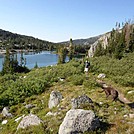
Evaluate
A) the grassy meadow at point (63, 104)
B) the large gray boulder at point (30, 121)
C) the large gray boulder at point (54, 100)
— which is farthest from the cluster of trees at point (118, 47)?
the large gray boulder at point (30, 121)

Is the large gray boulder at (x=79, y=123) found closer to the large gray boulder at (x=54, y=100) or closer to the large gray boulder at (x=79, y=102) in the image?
the large gray boulder at (x=79, y=102)

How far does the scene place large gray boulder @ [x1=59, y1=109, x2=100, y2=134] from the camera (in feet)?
33.8

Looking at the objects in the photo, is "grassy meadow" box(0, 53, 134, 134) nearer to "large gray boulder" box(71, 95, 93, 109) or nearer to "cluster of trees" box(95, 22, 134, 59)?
"large gray boulder" box(71, 95, 93, 109)

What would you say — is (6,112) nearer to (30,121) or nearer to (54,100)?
(54,100)

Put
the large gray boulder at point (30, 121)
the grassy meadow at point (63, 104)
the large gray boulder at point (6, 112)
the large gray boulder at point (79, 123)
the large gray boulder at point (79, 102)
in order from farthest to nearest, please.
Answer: the large gray boulder at point (6, 112) → the large gray boulder at point (79, 102) → the large gray boulder at point (30, 121) → the grassy meadow at point (63, 104) → the large gray boulder at point (79, 123)

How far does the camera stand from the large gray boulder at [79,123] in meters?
10.3

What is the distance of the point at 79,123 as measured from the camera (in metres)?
10.4

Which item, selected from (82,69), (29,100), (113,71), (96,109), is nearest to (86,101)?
(96,109)

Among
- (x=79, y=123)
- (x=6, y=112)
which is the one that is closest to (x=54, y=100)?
(x=6, y=112)

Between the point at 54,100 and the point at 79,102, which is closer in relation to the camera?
the point at 79,102

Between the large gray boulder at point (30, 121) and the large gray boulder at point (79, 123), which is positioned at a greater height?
the large gray boulder at point (79, 123)

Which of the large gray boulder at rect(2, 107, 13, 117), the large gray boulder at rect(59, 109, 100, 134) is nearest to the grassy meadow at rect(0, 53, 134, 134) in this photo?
the large gray boulder at rect(2, 107, 13, 117)

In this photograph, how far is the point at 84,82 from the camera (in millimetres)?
20656

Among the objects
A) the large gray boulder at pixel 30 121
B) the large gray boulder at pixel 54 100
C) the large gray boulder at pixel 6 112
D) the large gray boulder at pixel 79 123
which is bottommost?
the large gray boulder at pixel 6 112
